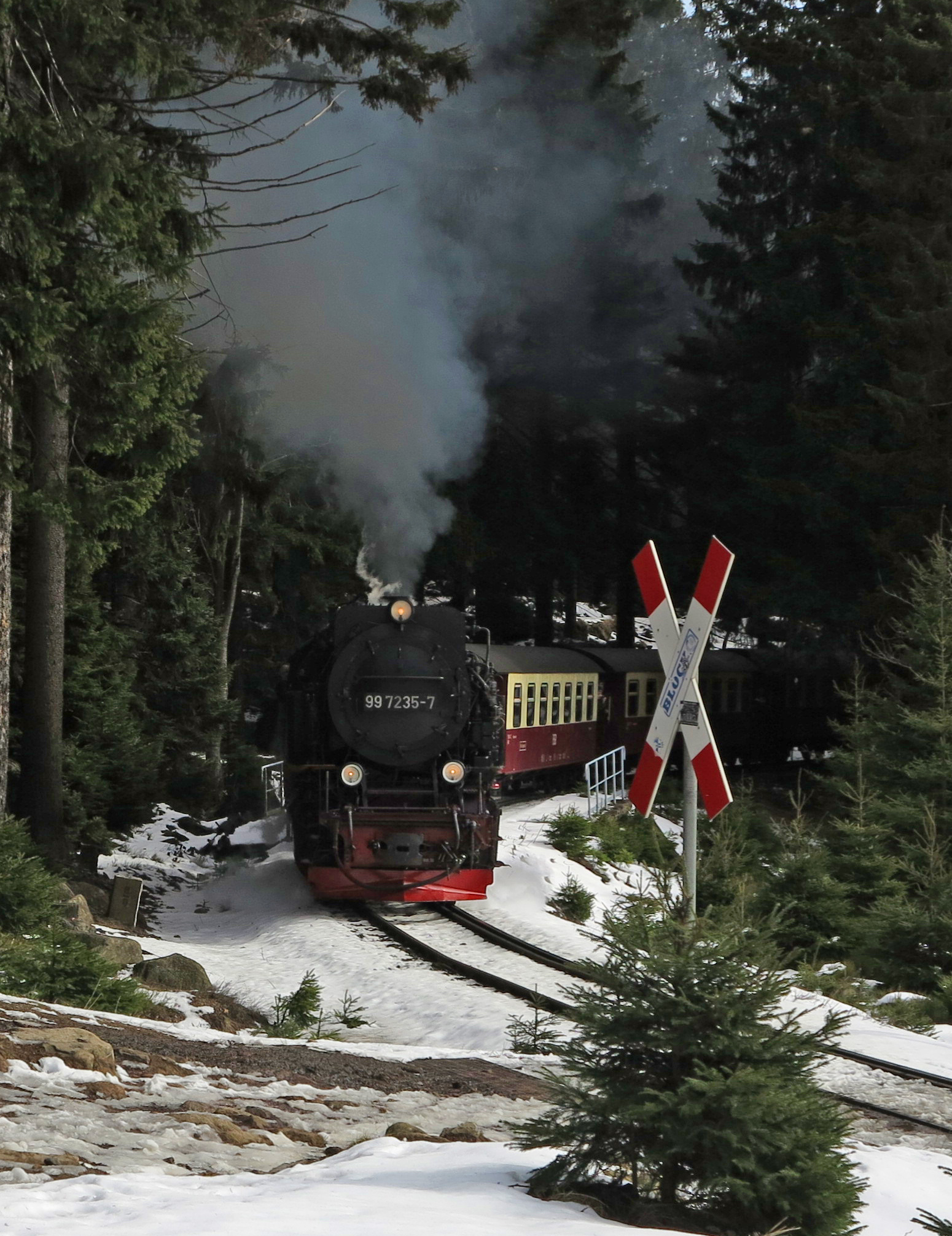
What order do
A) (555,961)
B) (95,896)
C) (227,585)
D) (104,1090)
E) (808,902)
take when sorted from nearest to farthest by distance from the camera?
(104,1090) < (555,961) < (808,902) < (95,896) < (227,585)

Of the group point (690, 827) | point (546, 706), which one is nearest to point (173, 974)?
point (690, 827)

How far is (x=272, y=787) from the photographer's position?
68.6ft

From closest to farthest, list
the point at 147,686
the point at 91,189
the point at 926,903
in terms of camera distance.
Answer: the point at 91,189 → the point at 926,903 → the point at 147,686

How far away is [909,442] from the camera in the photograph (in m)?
A: 21.6

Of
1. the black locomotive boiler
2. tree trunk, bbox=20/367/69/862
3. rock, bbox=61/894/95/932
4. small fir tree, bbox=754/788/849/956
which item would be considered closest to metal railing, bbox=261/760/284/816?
tree trunk, bbox=20/367/69/862

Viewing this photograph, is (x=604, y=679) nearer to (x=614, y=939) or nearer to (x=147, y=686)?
(x=147, y=686)

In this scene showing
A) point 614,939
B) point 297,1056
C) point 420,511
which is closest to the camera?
point 614,939

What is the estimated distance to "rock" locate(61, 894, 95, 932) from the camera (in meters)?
10.6

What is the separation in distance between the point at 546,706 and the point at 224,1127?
15570 millimetres

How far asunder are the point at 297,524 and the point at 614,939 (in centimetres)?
2484

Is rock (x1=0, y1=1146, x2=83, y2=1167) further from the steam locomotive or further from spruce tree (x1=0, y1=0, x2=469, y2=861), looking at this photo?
the steam locomotive

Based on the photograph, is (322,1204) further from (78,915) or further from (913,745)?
(913,745)

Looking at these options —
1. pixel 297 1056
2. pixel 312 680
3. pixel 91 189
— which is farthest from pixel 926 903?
pixel 91 189

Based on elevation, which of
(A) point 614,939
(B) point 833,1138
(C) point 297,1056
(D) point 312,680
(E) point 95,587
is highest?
(E) point 95,587
